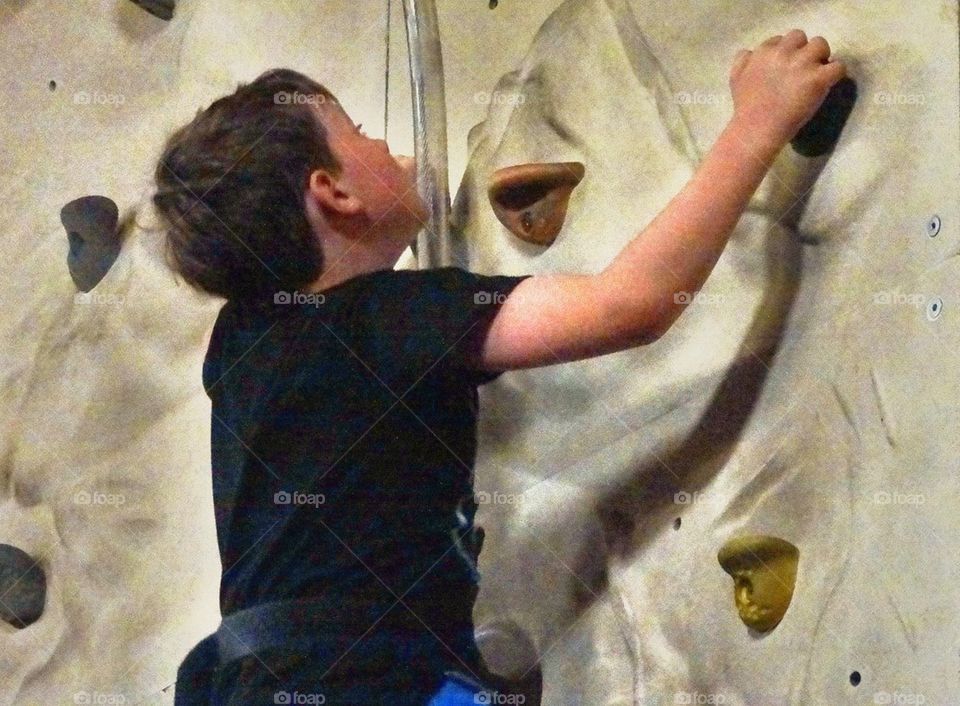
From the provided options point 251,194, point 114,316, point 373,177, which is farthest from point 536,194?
point 114,316

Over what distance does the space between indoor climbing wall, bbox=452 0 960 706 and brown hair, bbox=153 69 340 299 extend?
0.19 metres

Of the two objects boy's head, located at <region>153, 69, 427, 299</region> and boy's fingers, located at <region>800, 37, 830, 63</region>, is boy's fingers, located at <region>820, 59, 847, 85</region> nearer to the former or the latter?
boy's fingers, located at <region>800, 37, 830, 63</region>

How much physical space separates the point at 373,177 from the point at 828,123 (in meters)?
0.37

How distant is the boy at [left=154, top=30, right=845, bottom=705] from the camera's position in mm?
823

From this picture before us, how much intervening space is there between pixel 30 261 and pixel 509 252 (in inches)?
22.9

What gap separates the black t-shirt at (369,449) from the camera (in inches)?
33.3

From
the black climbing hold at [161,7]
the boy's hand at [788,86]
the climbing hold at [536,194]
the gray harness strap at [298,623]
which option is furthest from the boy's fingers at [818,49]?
the black climbing hold at [161,7]

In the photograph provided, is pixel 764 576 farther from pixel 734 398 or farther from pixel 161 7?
pixel 161 7

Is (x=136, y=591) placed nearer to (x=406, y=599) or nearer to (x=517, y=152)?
(x=406, y=599)

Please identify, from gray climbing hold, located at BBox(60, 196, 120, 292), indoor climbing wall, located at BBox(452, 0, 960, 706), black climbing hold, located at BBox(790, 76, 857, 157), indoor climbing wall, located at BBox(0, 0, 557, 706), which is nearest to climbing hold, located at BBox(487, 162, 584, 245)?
indoor climbing wall, located at BBox(452, 0, 960, 706)

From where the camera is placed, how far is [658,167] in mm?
974

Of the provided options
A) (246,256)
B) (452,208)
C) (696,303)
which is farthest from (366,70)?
(696,303)

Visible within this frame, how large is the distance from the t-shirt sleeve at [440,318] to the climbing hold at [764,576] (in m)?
0.22

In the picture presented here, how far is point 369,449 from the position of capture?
2.88 ft
